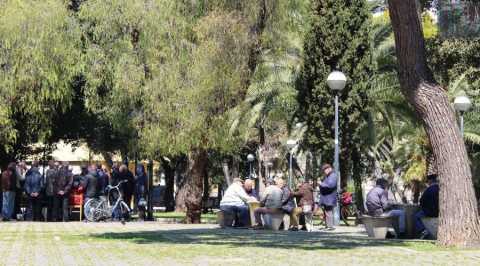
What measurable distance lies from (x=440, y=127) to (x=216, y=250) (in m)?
4.72

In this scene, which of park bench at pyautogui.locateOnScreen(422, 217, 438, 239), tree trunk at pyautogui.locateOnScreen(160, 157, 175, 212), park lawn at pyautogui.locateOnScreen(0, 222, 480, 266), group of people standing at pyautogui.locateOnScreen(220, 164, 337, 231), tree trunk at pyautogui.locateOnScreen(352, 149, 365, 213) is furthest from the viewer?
tree trunk at pyautogui.locateOnScreen(160, 157, 175, 212)

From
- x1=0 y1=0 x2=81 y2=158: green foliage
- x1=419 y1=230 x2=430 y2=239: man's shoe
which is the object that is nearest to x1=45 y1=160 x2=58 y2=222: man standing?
x1=0 y1=0 x2=81 y2=158: green foliage

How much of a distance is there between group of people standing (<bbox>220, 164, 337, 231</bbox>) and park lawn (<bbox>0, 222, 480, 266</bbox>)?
134 inches

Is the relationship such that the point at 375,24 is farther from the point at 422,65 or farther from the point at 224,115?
the point at 422,65

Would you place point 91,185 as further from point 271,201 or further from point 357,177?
point 357,177

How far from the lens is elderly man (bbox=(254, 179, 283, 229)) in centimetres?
2531

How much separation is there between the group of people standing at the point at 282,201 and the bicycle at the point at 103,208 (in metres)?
4.71

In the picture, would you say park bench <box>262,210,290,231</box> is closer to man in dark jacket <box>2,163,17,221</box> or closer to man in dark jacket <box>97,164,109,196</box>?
man in dark jacket <box>97,164,109,196</box>

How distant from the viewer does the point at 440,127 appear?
711 inches

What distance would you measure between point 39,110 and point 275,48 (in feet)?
27.6

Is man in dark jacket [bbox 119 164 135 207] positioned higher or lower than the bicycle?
higher

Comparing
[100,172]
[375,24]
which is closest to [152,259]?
[100,172]

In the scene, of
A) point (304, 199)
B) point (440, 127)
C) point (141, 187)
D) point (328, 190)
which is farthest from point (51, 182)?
point (440, 127)

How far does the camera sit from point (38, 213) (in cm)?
3288
